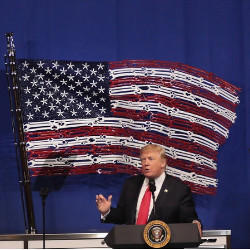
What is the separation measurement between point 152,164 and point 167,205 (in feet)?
0.94

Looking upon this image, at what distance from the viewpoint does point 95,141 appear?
4.54 meters

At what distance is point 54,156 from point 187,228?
205cm

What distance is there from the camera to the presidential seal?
2.54 meters

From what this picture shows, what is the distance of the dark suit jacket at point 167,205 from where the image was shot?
3.55 m

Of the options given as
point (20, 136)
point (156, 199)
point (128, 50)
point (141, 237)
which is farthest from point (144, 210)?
point (128, 50)

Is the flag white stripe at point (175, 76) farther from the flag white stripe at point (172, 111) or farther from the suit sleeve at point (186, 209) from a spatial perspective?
the suit sleeve at point (186, 209)

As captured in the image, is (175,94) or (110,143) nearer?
(110,143)

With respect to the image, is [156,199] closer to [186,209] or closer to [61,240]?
[186,209]

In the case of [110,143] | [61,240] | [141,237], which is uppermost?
[110,143]

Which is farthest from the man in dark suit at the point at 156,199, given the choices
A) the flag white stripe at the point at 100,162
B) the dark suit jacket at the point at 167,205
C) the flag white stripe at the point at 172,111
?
the flag white stripe at the point at 172,111

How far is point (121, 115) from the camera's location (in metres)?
4.58

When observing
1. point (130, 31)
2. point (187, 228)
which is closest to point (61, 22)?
point (130, 31)

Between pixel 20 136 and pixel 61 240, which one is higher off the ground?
pixel 20 136

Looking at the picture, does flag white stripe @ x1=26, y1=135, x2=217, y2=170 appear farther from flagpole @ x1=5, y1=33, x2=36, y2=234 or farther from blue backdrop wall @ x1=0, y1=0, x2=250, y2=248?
blue backdrop wall @ x1=0, y1=0, x2=250, y2=248
